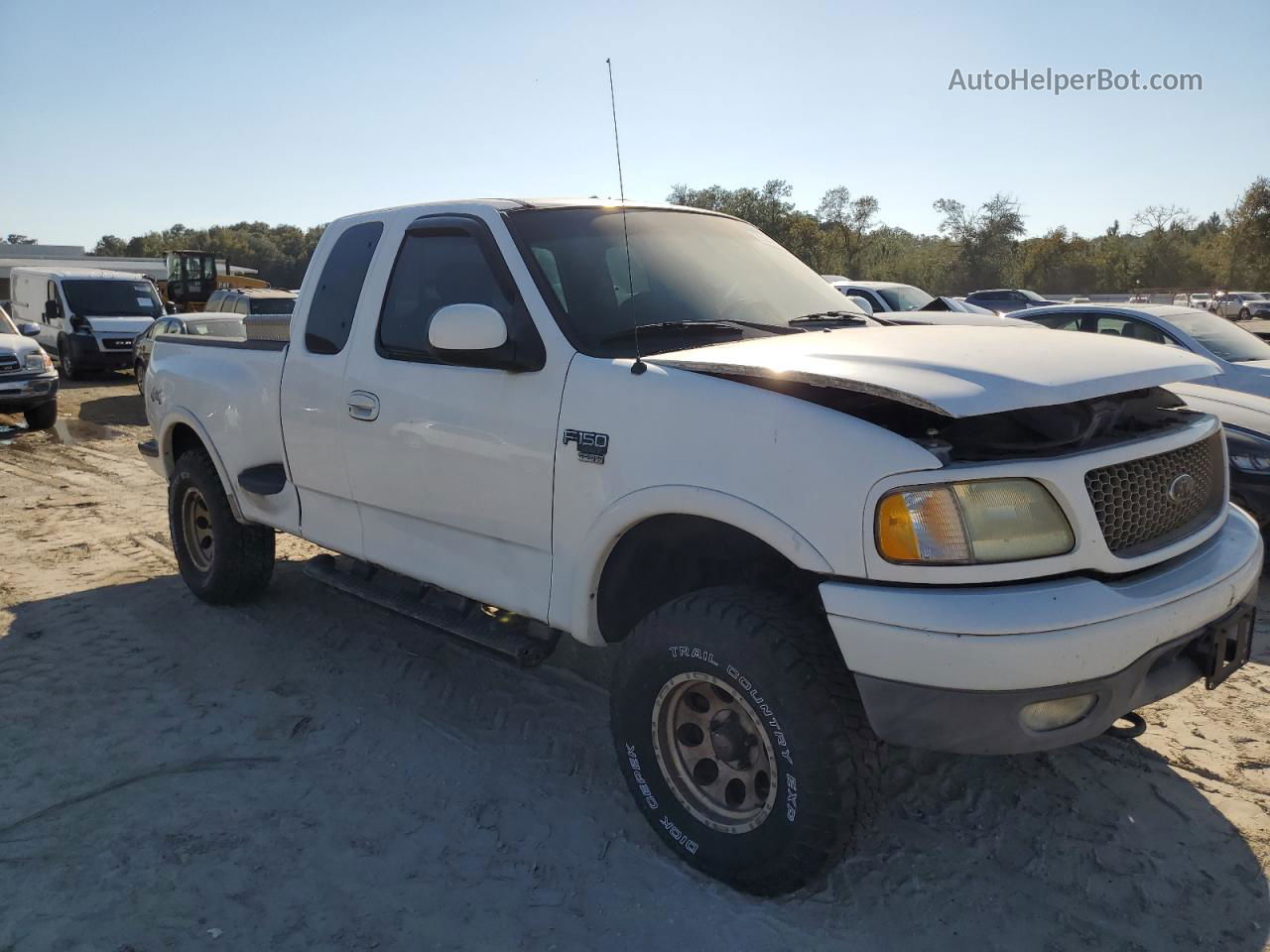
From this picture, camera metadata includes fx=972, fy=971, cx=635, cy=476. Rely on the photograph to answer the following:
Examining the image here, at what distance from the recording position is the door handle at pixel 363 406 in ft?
13.1

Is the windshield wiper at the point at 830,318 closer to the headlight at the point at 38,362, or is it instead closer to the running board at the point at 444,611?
the running board at the point at 444,611

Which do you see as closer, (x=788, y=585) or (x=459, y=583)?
(x=788, y=585)

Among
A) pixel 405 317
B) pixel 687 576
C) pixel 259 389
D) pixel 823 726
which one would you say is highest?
pixel 405 317

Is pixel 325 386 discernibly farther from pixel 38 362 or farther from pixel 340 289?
pixel 38 362

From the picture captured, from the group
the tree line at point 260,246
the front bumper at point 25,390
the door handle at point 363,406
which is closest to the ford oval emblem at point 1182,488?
the door handle at point 363,406

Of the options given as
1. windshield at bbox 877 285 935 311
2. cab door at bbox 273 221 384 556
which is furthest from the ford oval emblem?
windshield at bbox 877 285 935 311

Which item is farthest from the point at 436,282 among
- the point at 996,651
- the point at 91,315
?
the point at 91,315

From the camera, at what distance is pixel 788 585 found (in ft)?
9.95

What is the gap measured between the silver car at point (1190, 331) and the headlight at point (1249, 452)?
1.89m

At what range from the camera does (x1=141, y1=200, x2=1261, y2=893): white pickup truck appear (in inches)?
98.3

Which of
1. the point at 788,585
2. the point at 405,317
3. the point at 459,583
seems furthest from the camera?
the point at 405,317

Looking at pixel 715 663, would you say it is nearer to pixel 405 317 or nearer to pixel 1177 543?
pixel 1177 543

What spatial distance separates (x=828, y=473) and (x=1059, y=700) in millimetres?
829

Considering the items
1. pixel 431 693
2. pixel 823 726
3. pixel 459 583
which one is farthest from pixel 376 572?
pixel 823 726
